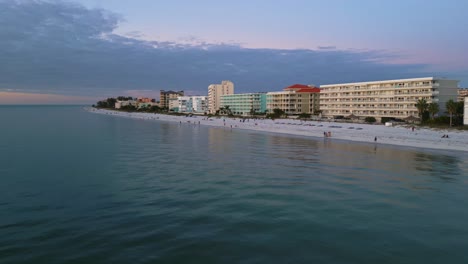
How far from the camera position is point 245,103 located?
141 metres

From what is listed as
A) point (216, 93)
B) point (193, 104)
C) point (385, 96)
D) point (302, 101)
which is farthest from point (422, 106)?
point (193, 104)

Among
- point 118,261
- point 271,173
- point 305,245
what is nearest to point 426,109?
point 271,173

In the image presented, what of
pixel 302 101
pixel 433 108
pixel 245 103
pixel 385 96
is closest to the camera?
pixel 433 108

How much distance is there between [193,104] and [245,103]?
4320 cm

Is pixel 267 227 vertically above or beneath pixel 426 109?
beneath

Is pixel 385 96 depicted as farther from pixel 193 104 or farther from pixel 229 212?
pixel 193 104

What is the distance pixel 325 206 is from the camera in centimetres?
1521

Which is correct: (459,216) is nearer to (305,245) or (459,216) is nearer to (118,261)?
(305,245)

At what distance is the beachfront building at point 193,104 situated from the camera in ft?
564

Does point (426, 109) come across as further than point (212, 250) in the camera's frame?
Yes

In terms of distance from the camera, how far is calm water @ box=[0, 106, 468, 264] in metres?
10.2

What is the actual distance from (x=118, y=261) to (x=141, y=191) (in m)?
7.93

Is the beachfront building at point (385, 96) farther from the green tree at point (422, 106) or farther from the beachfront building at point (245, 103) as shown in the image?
the beachfront building at point (245, 103)

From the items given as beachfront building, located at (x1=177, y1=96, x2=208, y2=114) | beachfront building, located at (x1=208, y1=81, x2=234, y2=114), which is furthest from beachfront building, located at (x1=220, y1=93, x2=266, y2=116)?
beachfront building, located at (x1=177, y1=96, x2=208, y2=114)
